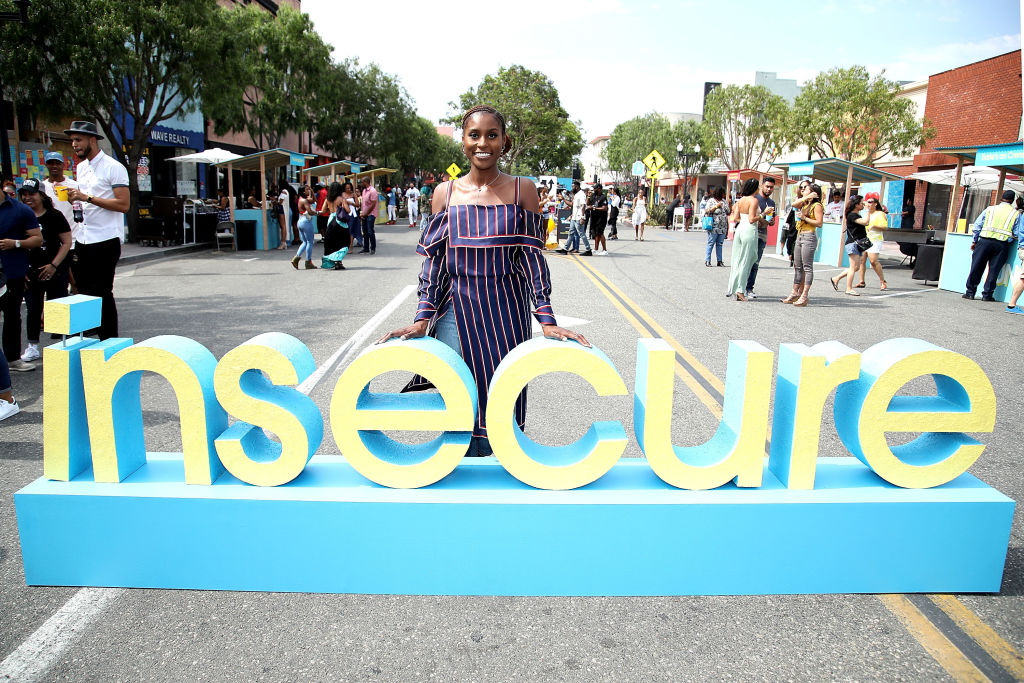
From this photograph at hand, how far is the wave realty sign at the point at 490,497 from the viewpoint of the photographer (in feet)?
9.57

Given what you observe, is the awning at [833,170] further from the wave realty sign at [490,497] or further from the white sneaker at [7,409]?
the white sneaker at [7,409]

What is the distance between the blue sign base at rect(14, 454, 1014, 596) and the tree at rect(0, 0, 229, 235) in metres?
18.0


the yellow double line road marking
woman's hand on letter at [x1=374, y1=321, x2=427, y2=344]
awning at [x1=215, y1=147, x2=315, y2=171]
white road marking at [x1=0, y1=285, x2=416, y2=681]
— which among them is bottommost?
white road marking at [x1=0, y1=285, x2=416, y2=681]

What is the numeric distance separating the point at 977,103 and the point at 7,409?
36.9m

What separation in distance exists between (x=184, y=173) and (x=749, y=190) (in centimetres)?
2706

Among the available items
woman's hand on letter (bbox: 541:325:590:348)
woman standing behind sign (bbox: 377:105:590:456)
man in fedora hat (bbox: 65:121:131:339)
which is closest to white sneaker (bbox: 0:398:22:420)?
man in fedora hat (bbox: 65:121:131:339)

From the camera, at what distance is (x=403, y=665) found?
255 centimetres

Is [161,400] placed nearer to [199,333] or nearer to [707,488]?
[199,333]

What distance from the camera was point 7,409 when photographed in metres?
5.11

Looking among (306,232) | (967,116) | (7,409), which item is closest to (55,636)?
(7,409)

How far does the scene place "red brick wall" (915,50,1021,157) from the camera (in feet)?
95.8

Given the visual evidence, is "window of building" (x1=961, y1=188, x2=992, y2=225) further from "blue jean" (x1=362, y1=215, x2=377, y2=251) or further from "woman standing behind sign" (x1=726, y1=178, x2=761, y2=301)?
"blue jean" (x1=362, y1=215, x2=377, y2=251)

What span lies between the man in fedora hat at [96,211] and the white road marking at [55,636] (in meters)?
3.82

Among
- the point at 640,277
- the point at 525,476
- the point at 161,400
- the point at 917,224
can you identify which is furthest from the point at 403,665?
the point at 917,224
